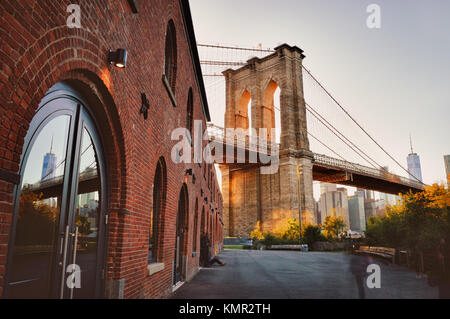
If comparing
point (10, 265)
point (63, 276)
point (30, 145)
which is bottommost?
point (63, 276)

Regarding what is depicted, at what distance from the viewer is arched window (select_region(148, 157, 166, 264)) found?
20.2ft

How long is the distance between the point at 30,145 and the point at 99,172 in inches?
52.2

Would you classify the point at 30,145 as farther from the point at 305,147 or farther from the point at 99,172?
the point at 305,147

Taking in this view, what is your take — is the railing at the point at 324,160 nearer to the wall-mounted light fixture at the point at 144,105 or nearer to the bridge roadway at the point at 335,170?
the bridge roadway at the point at 335,170

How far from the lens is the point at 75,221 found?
10.6 ft

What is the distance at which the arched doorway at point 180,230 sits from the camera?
8.45 meters

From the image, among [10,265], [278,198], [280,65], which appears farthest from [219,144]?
[10,265]

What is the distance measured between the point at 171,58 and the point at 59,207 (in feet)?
17.4

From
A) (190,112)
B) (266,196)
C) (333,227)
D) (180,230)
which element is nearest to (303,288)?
(180,230)

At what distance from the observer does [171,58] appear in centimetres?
746

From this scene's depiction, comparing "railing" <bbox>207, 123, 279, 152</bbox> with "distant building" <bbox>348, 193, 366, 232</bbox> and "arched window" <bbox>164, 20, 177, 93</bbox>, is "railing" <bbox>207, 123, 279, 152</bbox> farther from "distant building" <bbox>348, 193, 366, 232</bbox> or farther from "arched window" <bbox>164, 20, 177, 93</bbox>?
Result: "distant building" <bbox>348, 193, 366, 232</bbox>

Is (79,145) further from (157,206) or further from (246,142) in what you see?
(246,142)

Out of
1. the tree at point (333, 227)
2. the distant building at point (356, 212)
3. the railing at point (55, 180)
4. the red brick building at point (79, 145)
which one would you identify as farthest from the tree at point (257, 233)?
the distant building at point (356, 212)

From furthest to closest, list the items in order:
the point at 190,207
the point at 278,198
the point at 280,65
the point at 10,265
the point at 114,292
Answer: the point at 280,65, the point at 278,198, the point at 190,207, the point at 114,292, the point at 10,265
